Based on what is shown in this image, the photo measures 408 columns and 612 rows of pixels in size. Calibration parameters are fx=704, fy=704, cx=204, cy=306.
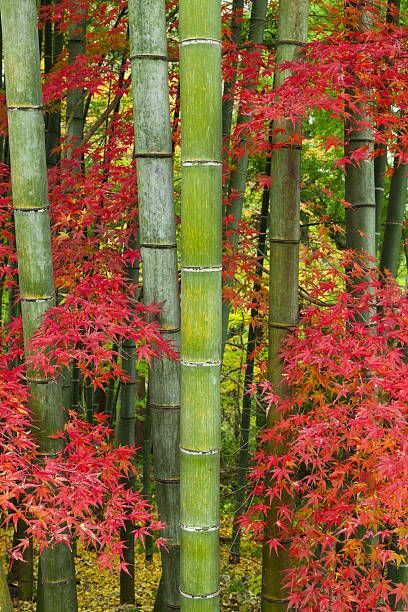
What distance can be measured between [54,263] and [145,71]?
37.3 inches

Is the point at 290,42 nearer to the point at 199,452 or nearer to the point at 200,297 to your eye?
the point at 200,297

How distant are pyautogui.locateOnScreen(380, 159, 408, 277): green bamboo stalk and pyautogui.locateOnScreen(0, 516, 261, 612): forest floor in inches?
136

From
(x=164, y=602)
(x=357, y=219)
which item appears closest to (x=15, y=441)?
(x=164, y=602)

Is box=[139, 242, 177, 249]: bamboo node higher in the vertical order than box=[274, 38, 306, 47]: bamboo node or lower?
lower

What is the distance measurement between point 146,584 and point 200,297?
460cm

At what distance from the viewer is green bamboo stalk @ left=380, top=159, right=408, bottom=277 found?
3.97 metres

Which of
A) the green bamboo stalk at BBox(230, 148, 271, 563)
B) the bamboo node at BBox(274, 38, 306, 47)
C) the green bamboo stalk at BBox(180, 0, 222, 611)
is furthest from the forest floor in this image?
the bamboo node at BBox(274, 38, 306, 47)

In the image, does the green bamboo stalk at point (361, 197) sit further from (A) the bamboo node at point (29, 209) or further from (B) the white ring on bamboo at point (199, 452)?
(A) the bamboo node at point (29, 209)

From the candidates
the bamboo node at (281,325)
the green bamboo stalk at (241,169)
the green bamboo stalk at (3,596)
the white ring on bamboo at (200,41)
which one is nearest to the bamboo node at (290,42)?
the white ring on bamboo at (200,41)

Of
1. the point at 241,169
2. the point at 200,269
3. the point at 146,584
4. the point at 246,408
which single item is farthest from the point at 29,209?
the point at 146,584

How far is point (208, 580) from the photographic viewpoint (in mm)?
2705

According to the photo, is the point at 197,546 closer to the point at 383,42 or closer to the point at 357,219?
the point at 357,219

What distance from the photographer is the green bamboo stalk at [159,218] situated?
2631 mm

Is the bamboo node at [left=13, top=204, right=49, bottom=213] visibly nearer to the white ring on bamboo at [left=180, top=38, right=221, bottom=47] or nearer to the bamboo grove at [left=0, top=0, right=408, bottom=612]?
the bamboo grove at [left=0, top=0, right=408, bottom=612]
